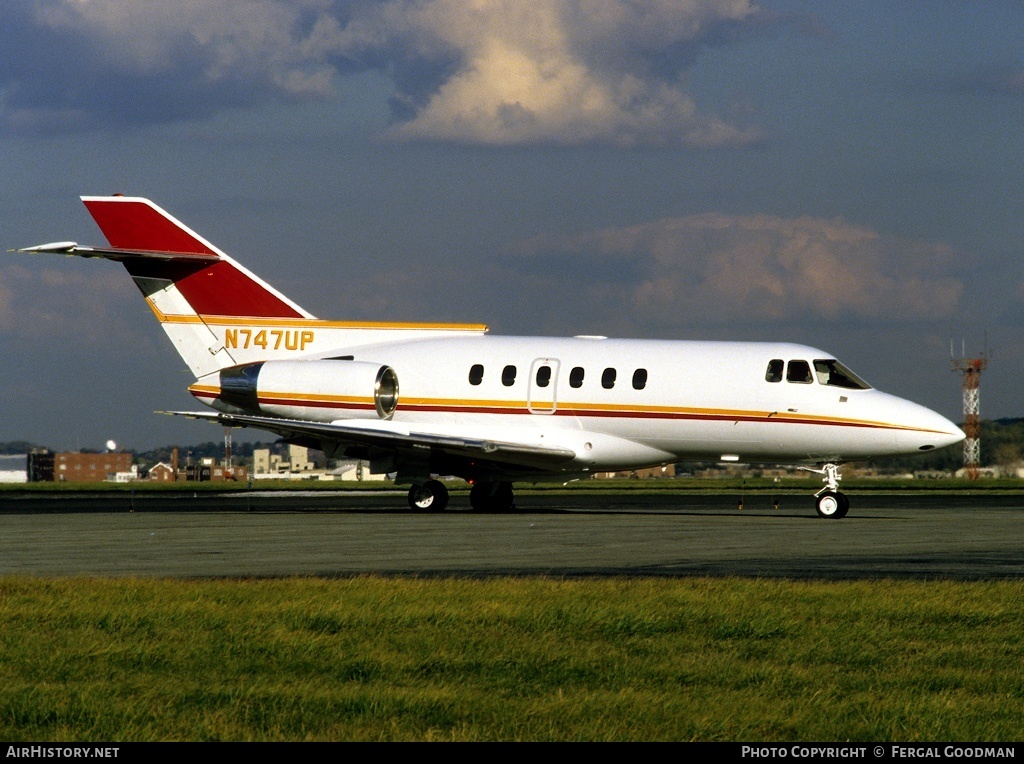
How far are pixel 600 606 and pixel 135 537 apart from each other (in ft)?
40.7

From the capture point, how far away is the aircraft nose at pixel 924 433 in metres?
→ 29.5

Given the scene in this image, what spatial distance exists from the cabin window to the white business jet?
0.03 meters

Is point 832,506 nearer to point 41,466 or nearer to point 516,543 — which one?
point 516,543

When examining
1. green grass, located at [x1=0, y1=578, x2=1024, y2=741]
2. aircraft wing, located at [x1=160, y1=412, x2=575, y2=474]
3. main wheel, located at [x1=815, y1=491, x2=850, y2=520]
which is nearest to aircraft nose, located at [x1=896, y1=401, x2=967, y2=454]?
main wheel, located at [x1=815, y1=491, x2=850, y2=520]

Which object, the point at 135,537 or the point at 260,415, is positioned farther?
the point at 260,415

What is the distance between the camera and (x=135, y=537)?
73.6 ft

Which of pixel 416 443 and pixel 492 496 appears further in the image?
pixel 492 496

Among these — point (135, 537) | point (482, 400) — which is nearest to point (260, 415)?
point (482, 400)

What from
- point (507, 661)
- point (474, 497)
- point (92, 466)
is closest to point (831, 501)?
point (474, 497)

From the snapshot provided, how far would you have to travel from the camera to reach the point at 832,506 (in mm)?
29672

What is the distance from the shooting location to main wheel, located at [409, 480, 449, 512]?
106 feet

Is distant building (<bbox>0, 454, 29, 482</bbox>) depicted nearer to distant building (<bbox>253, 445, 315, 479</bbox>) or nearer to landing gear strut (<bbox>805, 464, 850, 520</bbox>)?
distant building (<bbox>253, 445, 315, 479</bbox>)

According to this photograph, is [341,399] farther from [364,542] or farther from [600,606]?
[600,606]

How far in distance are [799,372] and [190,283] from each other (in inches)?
603
